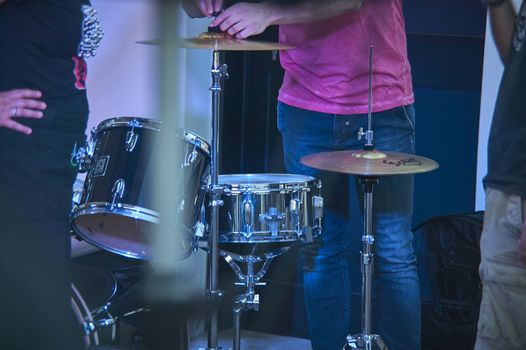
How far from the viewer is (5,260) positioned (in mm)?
1798

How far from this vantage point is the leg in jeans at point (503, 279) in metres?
1.88

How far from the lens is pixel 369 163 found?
2336mm

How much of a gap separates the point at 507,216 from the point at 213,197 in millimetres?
914

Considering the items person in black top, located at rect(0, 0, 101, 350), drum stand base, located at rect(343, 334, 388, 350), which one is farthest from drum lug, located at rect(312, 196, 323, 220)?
person in black top, located at rect(0, 0, 101, 350)

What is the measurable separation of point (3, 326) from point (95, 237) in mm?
762

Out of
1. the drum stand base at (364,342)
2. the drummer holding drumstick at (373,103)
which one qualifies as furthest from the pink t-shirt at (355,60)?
the drum stand base at (364,342)

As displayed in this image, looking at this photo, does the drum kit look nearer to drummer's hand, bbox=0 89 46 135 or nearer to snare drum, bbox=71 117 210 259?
snare drum, bbox=71 117 210 259

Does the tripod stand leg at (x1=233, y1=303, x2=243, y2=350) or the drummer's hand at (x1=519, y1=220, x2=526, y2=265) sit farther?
the tripod stand leg at (x1=233, y1=303, x2=243, y2=350)

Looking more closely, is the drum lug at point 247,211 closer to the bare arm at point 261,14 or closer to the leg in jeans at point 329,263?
the leg in jeans at point 329,263

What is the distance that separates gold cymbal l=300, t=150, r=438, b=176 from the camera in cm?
228

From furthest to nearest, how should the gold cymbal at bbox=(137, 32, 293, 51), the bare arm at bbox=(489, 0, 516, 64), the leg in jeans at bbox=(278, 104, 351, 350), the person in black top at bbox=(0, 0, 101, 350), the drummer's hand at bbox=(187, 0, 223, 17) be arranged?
the leg in jeans at bbox=(278, 104, 351, 350), the gold cymbal at bbox=(137, 32, 293, 51), the drummer's hand at bbox=(187, 0, 223, 17), the bare arm at bbox=(489, 0, 516, 64), the person in black top at bbox=(0, 0, 101, 350)

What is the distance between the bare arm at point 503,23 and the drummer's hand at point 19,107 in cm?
100

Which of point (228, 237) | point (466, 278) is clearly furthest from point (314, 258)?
point (466, 278)

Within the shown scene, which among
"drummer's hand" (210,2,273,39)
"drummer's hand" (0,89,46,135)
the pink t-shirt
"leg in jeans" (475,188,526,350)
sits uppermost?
"drummer's hand" (210,2,273,39)
